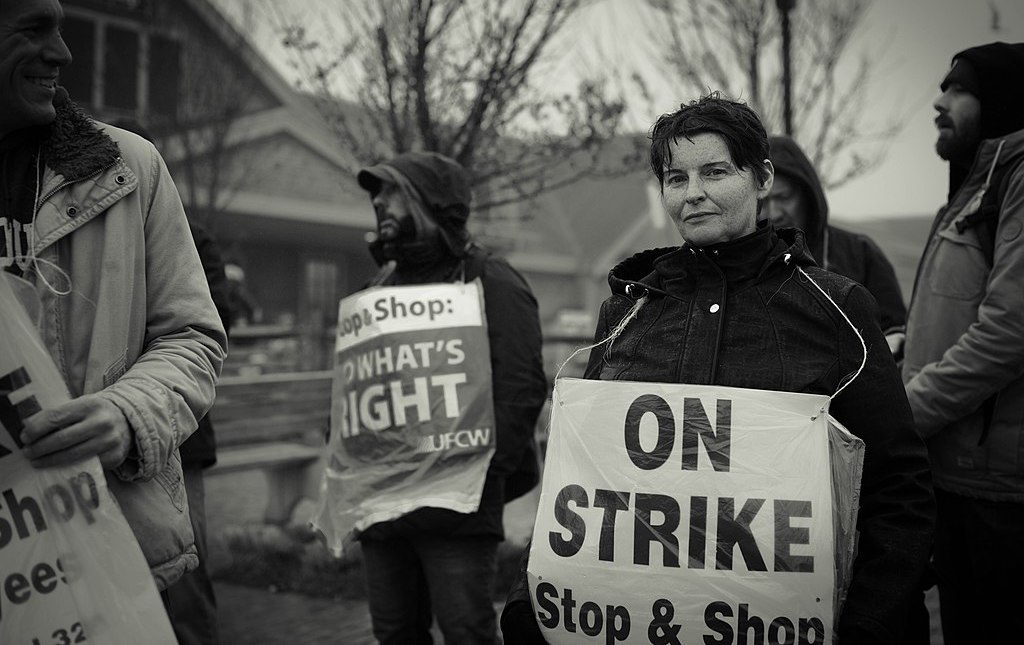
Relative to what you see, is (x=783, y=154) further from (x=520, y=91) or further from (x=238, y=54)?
(x=238, y=54)

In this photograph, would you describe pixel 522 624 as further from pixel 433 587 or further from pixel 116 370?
pixel 433 587

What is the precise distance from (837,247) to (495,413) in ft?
4.99

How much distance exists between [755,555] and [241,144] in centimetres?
1266

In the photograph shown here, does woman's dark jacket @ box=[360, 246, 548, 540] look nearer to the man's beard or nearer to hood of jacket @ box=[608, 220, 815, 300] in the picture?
hood of jacket @ box=[608, 220, 815, 300]

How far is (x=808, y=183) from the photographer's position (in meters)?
3.41

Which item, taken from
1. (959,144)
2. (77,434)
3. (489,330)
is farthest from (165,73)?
(77,434)

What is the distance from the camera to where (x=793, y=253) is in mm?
2078

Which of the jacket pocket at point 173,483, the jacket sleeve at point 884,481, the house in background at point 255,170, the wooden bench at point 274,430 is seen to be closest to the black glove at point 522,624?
the jacket sleeve at point 884,481

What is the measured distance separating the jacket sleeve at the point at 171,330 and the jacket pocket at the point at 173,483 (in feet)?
0.17

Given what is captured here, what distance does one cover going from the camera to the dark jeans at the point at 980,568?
8.37 feet

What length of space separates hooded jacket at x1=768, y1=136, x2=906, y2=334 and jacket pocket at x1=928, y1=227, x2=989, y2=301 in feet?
1.66

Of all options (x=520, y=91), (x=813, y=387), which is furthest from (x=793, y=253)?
(x=520, y=91)

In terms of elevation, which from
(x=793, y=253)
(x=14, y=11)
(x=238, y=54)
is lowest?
(x=793, y=253)

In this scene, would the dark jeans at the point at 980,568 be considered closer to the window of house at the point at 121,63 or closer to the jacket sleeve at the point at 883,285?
the jacket sleeve at the point at 883,285
